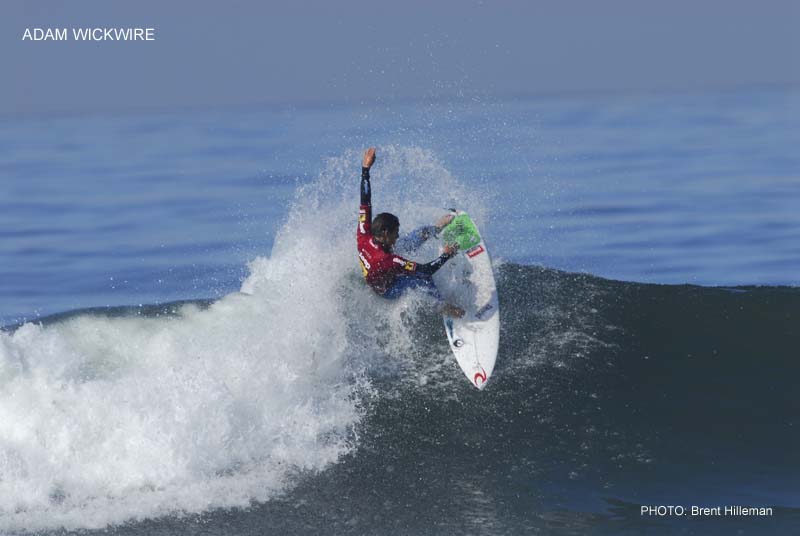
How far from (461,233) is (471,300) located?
0.75m

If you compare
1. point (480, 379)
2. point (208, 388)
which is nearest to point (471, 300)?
point (480, 379)

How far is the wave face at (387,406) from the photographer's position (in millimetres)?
8539

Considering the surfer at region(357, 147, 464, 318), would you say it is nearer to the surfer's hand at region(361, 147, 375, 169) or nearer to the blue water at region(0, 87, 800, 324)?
the surfer's hand at region(361, 147, 375, 169)

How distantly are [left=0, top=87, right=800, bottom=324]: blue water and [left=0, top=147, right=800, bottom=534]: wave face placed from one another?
2.56m

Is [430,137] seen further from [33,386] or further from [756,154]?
[33,386]

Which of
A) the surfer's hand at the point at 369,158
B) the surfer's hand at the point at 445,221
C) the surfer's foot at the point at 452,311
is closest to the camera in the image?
the surfer's hand at the point at 369,158

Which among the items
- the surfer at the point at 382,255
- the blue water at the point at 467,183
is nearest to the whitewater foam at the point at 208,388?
the surfer at the point at 382,255

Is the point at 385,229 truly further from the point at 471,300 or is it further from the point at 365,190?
the point at 471,300

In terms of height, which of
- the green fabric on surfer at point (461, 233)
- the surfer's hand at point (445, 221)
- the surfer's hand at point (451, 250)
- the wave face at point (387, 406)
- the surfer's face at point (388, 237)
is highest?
the surfer's hand at point (445, 221)

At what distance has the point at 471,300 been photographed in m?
10.9

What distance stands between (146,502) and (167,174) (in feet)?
75.3

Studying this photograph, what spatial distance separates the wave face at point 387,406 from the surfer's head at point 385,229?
1.11 m

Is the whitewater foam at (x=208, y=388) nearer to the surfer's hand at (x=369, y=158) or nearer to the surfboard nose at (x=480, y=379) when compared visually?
the surfboard nose at (x=480, y=379)

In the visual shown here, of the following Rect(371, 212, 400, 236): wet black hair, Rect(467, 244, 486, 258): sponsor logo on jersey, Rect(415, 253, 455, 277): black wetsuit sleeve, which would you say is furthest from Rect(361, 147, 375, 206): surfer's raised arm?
Rect(467, 244, 486, 258): sponsor logo on jersey
